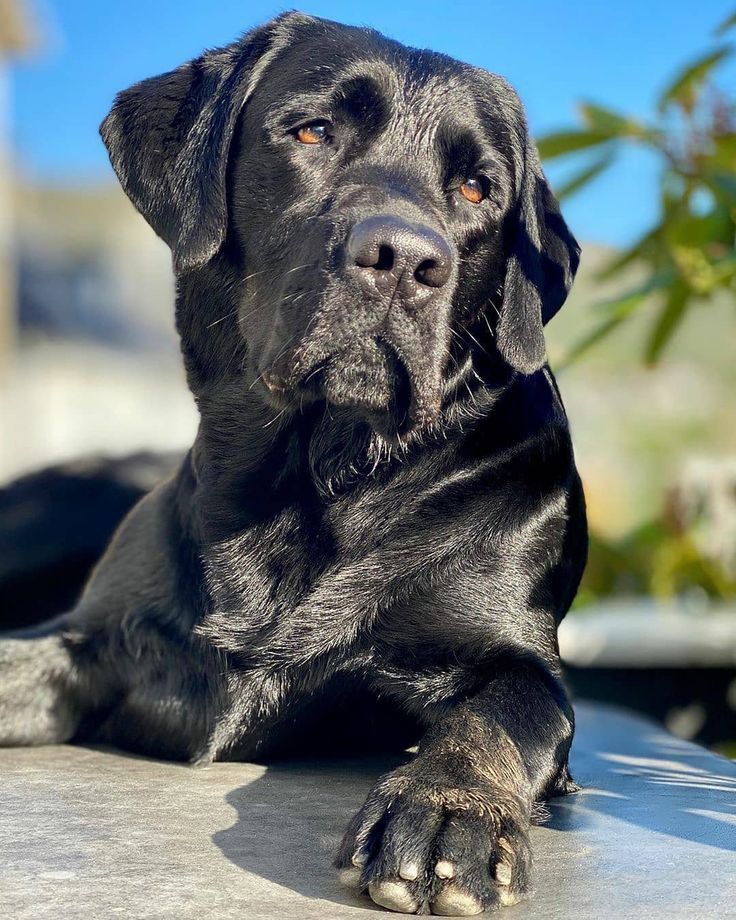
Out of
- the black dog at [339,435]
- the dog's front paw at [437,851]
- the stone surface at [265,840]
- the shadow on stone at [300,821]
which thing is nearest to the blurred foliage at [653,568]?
the stone surface at [265,840]

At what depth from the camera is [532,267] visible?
2.87 metres

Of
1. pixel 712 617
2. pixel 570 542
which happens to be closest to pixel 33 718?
pixel 570 542

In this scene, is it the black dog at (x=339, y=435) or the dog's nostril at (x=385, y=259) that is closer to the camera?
the dog's nostril at (x=385, y=259)

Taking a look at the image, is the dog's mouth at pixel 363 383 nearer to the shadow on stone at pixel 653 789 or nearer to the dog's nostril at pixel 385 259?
the dog's nostril at pixel 385 259

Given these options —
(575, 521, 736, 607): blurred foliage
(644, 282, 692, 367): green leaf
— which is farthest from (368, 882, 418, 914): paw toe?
(575, 521, 736, 607): blurred foliage

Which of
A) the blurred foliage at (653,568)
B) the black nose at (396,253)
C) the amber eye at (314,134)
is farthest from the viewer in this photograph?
the blurred foliage at (653,568)

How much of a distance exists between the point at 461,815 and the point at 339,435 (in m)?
1.11

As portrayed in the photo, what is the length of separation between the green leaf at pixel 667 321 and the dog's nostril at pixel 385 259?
2103 mm

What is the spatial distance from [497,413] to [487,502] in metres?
0.24

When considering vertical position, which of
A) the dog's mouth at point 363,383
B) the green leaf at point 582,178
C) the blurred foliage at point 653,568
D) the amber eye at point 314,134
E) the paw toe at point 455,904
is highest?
the green leaf at point 582,178

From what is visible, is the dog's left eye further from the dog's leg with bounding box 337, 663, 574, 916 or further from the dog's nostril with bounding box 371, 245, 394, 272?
the dog's leg with bounding box 337, 663, 574, 916

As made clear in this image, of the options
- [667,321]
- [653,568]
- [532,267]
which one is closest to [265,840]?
[532,267]

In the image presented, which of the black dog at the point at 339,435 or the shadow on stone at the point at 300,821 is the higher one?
the black dog at the point at 339,435

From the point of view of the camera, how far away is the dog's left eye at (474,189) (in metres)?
2.80
